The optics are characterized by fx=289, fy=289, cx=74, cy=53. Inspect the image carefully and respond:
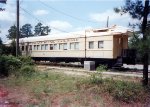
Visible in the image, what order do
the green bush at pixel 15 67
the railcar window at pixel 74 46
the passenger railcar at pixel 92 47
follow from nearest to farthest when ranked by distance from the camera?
the green bush at pixel 15 67
the passenger railcar at pixel 92 47
the railcar window at pixel 74 46

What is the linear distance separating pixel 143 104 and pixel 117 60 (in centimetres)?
1157

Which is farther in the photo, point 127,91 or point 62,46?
point 62,46

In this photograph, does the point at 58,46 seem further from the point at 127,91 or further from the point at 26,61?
the point at 127,91

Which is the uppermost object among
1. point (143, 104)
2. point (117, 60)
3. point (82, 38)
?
point (82, 38)

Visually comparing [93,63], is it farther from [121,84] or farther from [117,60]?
[121,84]

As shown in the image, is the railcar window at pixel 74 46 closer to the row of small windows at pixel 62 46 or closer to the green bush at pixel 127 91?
the row of small windows at pixel 62 46

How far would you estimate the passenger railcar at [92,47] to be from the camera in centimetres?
2228

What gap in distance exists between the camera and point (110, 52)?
875 inches

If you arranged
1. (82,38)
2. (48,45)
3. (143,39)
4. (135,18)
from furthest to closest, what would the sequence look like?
(48,45), (82,38), (135,18), (143,39)

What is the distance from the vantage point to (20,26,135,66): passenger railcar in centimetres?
2228

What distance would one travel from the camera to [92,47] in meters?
23.6

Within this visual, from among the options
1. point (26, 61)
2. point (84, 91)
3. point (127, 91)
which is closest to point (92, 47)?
point (26, 61)

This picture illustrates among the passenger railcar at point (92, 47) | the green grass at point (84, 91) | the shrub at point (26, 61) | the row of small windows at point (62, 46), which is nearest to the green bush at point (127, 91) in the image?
the green grass at point (84, 91)

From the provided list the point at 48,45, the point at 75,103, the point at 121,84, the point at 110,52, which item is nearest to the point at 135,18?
the point at 121,84
